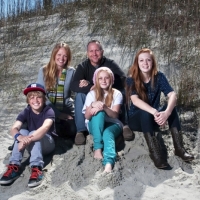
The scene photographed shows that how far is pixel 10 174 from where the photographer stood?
11.8ft

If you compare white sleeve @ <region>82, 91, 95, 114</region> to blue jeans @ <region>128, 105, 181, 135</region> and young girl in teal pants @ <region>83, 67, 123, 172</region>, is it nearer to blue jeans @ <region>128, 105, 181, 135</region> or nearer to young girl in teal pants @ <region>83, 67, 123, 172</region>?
young girl in teal pants @ <region>83, 67, 123, 172</region>

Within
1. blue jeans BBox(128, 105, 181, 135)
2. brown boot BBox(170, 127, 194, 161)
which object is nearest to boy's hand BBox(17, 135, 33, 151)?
blue jeans BBox(128, 105, 181, 135)

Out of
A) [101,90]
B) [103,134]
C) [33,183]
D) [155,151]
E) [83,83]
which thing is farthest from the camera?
[83,83]

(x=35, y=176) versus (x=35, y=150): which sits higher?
(x=35, y=150)

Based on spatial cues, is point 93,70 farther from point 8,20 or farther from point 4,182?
point 8,20

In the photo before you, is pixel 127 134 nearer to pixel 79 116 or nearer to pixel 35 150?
pixel 79 116

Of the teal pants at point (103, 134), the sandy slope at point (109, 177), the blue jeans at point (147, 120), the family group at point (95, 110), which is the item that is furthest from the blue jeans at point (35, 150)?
the blue jeans at point (147, 120)

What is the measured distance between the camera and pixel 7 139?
4430mm

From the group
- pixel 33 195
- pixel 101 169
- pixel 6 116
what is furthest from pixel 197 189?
pixel 6 116

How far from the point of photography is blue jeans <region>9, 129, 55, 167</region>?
144 inches

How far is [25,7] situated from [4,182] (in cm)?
602

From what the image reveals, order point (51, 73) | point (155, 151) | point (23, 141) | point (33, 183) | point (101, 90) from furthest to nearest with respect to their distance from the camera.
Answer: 1. point (51, 73)
2. point (101, 90)
3. point (155, 151)
4. point (23, 141)
5. point (33, 183)

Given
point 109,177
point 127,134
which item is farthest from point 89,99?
point 109,177

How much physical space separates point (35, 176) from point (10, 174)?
0.24 metres
